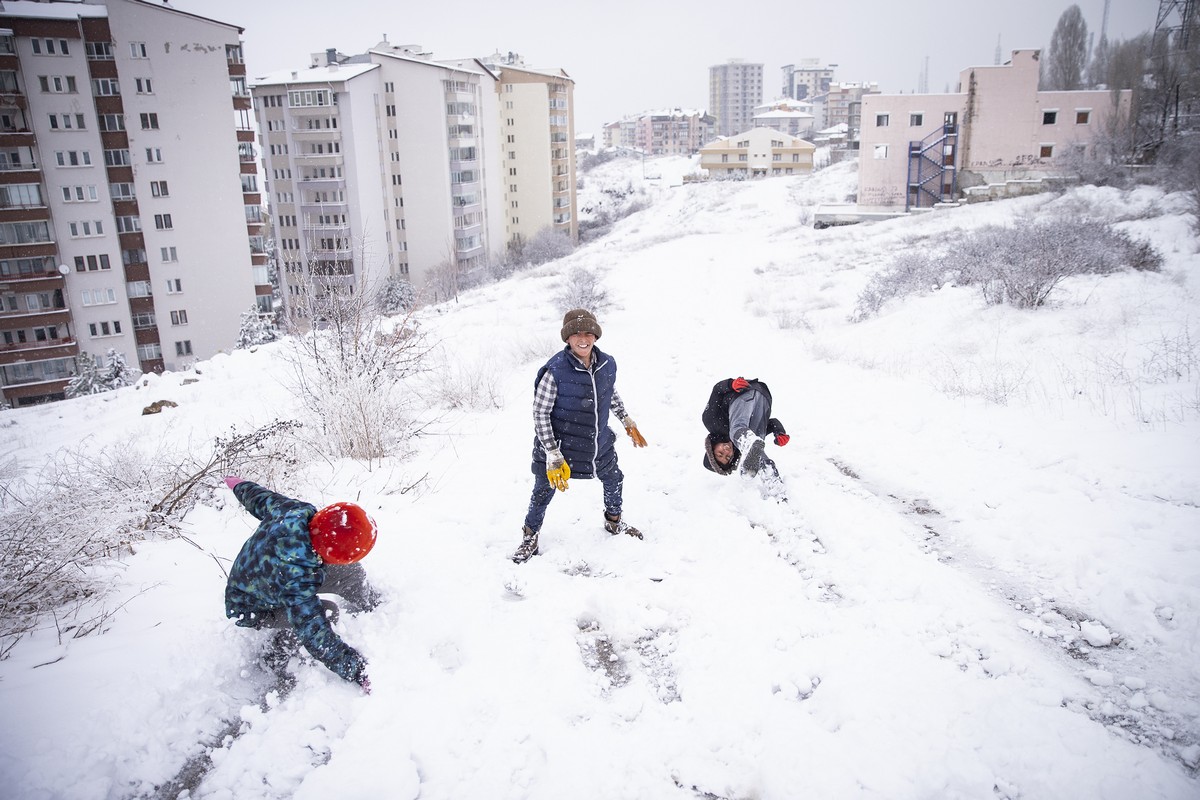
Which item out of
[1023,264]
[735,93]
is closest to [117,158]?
[1023,264]

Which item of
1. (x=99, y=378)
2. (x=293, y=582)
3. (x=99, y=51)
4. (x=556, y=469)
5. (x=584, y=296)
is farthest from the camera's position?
(x=99, y=51)

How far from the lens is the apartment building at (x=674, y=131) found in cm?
12531

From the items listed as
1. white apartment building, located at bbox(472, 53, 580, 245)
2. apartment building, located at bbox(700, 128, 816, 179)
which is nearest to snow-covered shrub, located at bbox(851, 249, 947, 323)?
white apartment building, located at bbox(472, 53, 580, 245)

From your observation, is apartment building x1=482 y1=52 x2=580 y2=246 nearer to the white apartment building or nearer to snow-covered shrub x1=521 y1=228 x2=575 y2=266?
the white apartment building

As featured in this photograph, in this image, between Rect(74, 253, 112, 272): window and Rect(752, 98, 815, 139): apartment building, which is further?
Rect(752, 98, 815, 139): apartment building

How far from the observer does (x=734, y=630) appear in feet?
11.8

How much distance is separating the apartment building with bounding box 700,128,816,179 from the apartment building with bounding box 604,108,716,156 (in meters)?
49.8

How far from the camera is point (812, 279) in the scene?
17219mm

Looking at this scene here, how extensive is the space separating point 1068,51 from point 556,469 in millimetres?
67135

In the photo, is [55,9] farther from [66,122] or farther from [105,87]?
[66,122]

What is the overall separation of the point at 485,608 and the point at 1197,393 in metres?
6.96

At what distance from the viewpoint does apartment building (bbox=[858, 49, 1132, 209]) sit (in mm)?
29469

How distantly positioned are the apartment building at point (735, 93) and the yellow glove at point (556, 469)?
560ft

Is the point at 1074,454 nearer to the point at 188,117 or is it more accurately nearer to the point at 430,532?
the point at 430,532
